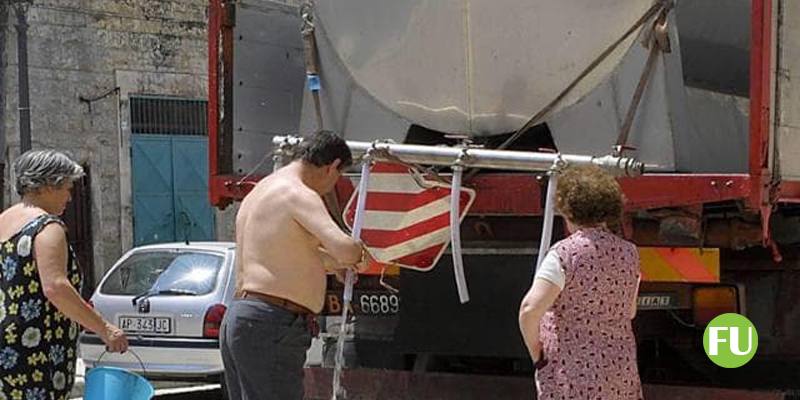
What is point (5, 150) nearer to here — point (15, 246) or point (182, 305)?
point (182, 305)

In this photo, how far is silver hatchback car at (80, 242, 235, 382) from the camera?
8.57 metres

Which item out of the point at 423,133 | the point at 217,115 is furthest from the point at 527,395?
the point at 217,115

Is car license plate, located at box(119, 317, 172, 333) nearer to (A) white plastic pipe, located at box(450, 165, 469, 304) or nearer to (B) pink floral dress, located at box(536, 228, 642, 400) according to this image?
(A) white plastic pipe, located at box(450, 165, 469, 304)

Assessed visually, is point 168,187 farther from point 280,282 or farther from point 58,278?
point 280,282

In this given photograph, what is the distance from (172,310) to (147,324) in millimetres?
227

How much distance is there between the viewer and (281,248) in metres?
4.47

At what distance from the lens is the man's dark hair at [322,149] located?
4574mm

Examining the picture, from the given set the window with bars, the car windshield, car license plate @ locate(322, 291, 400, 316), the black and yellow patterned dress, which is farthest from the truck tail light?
the window with bars

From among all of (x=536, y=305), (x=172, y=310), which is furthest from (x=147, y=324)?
(x=536, y=305)

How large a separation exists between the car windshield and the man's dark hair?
433 cm

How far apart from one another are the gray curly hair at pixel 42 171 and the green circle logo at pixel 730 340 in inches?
108

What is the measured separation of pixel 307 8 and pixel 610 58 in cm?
164

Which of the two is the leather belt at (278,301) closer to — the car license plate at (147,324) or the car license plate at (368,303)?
the car license plate at (368,303)

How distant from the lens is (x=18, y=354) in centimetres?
452
